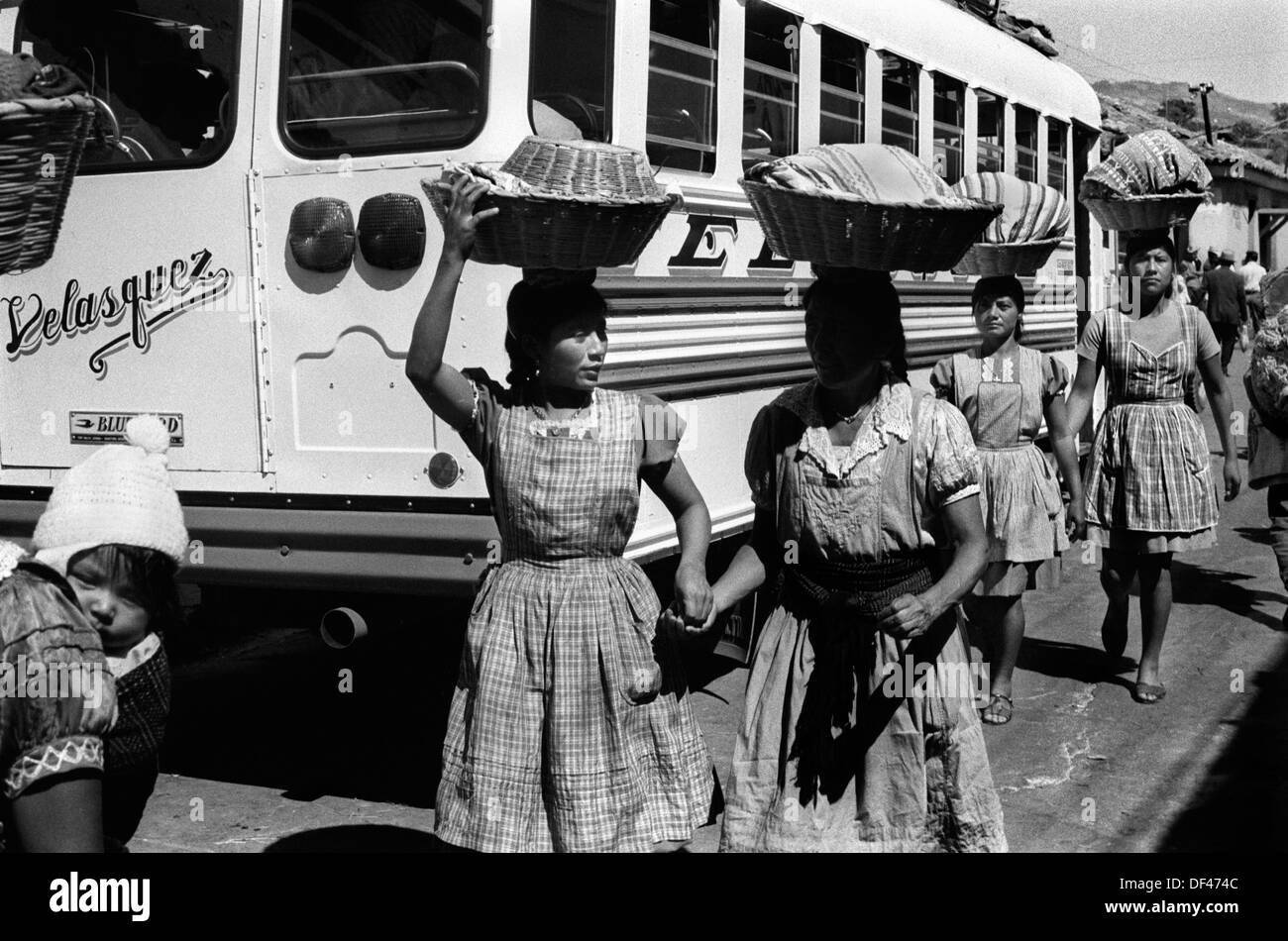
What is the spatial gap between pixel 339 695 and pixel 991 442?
9.99ft

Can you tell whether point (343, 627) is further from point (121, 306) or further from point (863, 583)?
point (863, 583)

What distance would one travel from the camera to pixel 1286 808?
4.83 metres

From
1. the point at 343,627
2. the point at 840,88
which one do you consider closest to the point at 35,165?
the point at 343,627

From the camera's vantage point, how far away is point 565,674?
324 centimetres

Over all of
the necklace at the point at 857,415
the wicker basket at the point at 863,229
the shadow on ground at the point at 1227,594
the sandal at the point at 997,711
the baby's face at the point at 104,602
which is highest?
the wicker basket at the point at 863,229

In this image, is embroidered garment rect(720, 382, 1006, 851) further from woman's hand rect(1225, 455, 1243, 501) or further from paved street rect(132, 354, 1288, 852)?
woman's hand rect(1225, 455, 1243, 501)

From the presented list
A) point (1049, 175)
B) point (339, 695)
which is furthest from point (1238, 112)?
point (339, 695)

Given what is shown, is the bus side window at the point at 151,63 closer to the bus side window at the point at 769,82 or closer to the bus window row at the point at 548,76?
the bus window row at the point at 548,76

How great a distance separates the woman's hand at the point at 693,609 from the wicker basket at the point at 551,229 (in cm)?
80

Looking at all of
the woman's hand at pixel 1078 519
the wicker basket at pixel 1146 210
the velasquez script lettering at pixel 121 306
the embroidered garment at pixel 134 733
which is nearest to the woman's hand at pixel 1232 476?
the woman's hand at pixel 1078 519

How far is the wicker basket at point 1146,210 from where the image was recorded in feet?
19.1

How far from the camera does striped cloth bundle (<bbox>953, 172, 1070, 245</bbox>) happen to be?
5645mm

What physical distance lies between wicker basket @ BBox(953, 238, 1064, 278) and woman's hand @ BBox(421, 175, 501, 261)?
9.64 feet
